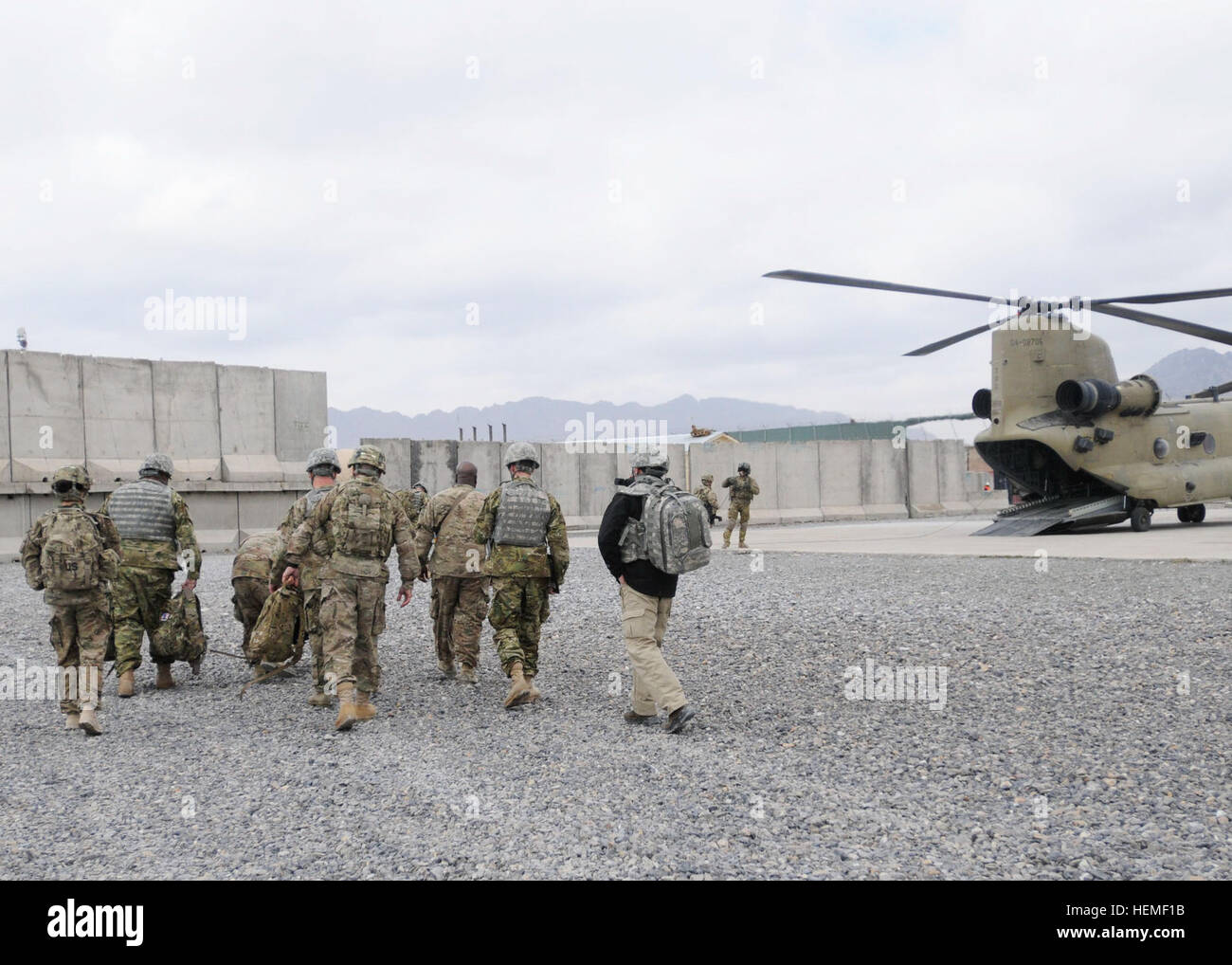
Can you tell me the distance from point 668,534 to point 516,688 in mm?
1584

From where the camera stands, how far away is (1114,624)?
764 centimetres

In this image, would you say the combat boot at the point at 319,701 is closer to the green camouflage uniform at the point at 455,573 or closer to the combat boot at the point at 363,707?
the combat boot at the point at 363,707

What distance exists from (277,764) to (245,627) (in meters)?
3.23

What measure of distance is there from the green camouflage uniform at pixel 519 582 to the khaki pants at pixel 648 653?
0.98m

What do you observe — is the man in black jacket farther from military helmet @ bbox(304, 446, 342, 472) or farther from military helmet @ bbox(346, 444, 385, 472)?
military helmet @ bbox(304, 446, 342, 472)

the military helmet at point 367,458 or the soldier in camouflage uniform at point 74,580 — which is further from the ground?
the military helmet at point 367,458

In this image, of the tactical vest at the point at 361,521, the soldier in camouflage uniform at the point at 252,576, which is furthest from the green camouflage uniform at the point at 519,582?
the soldier in camouflage uniform at the point at 252,576

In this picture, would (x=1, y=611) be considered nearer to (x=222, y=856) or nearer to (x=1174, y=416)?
(x=222, y=856)

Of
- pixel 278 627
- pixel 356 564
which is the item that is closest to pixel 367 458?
pixel 356 564

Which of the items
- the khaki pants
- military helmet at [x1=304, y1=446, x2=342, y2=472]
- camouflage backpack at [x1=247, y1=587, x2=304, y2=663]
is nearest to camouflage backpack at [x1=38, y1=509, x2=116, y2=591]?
camouflage backpack at [x1=247, y1=587, x2=304, y2=663]

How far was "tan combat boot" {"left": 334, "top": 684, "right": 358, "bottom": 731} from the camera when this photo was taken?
18.8 ft

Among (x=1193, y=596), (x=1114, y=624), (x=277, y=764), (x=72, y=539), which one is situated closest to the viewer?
(x=277, y=764)

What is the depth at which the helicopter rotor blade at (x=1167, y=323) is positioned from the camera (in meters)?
14.4
